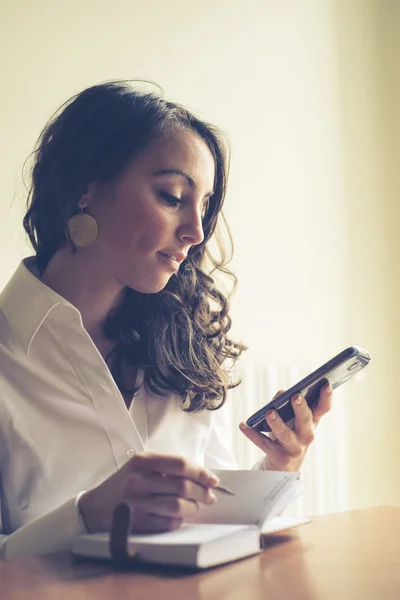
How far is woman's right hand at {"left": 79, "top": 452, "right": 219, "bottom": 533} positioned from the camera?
83 centimetres

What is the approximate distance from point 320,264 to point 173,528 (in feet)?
6.31

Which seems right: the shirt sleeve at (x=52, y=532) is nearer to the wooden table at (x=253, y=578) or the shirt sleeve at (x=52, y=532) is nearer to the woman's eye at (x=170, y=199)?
the wooden table at (x=253, y=578)

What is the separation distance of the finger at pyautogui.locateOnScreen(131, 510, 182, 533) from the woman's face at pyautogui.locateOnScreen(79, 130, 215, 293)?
1.90 feet

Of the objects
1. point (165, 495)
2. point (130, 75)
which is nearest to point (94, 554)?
point (165, 495)

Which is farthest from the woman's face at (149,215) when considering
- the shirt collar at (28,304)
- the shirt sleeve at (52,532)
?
the shirt sleeve at (52,532)

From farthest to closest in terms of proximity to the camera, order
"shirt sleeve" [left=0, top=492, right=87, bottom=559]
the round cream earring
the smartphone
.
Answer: the round cream earring, the smartphone, "shirt sleeve" [left=0, top=492, right=87, bottom=559]

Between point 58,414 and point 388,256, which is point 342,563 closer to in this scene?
point 58,414

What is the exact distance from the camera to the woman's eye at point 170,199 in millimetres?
1360

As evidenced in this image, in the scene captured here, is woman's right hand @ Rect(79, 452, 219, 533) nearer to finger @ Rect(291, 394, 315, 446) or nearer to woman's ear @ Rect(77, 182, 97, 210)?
finger @ Rect(291, 394, 315, 446)

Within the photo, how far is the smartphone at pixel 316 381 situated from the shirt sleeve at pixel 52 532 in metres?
0.35

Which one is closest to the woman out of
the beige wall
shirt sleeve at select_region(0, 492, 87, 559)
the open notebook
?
shirt sleeve at select_region(0, 492, 87, 559)

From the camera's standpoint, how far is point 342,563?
2.58 feet

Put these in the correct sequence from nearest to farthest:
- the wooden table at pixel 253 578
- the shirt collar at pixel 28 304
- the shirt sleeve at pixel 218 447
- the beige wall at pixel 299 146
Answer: the wooden table at pixel 253 578 < the shirt collar at pixel 28 304 < the shirt sleeve at pixel 218 447 < the beige wall at pixel 299 146

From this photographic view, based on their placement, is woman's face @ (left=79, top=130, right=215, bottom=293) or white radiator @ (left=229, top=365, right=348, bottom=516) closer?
woman's face @ (left=79, top=130, right=215, bottom=293)
